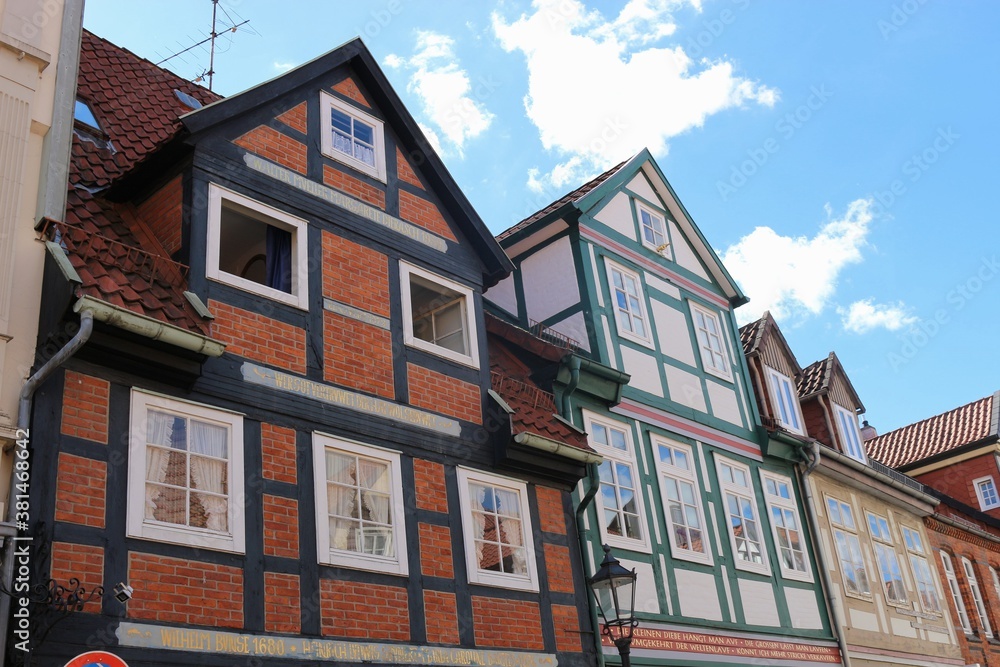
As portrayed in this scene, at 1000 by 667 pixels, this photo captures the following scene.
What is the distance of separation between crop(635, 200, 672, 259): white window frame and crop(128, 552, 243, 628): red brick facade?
36.7ft

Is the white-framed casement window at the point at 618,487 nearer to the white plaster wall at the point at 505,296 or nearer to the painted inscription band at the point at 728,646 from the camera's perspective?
the painted inscription band at the point at 728,646

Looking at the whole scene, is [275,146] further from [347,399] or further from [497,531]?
[497,531]

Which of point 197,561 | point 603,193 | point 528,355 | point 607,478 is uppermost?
point 603,193

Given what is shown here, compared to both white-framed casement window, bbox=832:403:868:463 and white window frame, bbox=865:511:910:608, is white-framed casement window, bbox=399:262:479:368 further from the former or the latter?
white-framed casement window, bbox=832:403:868:463

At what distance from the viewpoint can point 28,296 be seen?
9242 mm

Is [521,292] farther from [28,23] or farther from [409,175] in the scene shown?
[28,23]

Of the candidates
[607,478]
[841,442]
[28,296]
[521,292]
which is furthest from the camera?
[841,442]

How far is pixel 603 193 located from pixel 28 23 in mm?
10167

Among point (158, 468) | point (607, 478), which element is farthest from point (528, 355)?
point (158, 468)

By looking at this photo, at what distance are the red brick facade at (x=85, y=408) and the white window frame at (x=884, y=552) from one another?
53.2 feet

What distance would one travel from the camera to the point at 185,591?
920 cm

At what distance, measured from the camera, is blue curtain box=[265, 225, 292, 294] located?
1194cm

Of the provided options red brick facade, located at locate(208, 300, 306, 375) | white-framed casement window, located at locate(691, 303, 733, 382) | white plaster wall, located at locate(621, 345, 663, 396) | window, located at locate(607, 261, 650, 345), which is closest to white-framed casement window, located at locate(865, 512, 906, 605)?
white-framed casement window, located at locate(691, 303, 733, 382)

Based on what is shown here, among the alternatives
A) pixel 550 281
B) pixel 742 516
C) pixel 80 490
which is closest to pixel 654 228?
pixel 550 281
